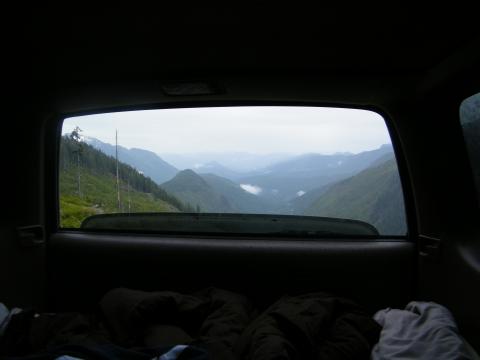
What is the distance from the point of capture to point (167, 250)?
7.30 feet

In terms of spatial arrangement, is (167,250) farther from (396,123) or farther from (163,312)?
(396,123)

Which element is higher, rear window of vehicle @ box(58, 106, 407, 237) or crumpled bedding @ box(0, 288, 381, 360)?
rear window of vehicle @ box(58, 106, 407, 237)

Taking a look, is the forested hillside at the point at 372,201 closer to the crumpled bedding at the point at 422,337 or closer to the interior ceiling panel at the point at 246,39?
the crumpled bedding at the point at 422,337

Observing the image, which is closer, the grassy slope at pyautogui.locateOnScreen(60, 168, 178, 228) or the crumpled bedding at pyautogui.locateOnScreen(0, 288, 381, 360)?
the crumpled bedding at pyautogui.locateOnScreen(0, 288, 381, 360)

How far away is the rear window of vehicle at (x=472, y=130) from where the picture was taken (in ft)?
5.69

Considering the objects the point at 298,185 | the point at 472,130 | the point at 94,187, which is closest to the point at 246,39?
the point at 472,130

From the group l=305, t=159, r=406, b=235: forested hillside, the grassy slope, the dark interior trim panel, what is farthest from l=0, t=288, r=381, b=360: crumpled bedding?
the grassy slope

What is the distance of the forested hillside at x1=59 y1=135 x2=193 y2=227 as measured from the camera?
8.36 ft

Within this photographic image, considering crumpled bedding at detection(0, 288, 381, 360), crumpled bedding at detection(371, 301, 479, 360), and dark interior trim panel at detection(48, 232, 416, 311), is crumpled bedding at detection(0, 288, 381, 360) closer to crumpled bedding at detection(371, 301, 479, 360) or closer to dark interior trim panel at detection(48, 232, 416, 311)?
crumpled bedding at detection(371, 301, 479, 360)

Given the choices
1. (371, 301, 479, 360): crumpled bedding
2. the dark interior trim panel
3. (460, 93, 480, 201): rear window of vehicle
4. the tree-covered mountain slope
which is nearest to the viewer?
(371, 301, 479, 360): crumpled bedding

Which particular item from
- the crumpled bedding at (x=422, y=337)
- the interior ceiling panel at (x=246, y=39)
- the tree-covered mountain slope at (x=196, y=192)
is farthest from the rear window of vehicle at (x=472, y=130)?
→ the tree-covered mountain slope at (x=196, y=192)

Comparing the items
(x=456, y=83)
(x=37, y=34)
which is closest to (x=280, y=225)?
(x=456, y=83)

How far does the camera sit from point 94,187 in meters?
2.61

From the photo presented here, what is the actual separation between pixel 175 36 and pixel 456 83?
132 centimetres
